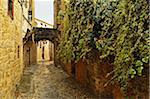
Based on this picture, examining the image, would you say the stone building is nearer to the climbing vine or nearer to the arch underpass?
the climbing vine

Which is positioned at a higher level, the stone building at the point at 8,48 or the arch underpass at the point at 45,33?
the arch underpass at the point at 45,33

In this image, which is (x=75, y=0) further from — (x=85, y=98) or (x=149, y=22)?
(x=149, y=22)

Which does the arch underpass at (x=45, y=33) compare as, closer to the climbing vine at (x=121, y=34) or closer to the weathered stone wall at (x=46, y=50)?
the weathered stone wall at (x=46, y=50)

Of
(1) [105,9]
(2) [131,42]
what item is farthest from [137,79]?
(1) [105,9]

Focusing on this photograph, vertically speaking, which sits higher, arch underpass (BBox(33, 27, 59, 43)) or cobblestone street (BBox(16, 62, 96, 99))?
arch underpass (BBox(33, 27, 59, 43))

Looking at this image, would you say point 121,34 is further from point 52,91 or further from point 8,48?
point 52,91

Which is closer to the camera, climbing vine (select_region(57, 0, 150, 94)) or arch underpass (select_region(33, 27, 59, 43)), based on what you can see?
climbing vine (select_region(57, 0, 150, 94))

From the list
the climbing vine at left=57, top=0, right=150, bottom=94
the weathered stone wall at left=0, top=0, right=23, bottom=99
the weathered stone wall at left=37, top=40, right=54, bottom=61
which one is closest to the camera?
the climbing vine at left=57, top=0, right=150, bottom=94

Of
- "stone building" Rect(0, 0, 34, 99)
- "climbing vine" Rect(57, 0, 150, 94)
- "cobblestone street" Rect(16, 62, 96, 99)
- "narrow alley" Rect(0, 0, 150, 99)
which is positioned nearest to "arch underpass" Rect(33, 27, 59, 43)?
"narrow alley" Rect(0, 0, 150, 99)

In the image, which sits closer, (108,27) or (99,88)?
(108,27)

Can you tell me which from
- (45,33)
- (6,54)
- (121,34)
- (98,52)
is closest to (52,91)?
(98,52)

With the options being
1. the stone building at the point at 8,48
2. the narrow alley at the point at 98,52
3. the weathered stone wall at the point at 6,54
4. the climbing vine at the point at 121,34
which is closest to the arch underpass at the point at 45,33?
the narrow alley at the point at 98,52

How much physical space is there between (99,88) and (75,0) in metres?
2.83

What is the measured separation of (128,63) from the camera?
14.2 feet
